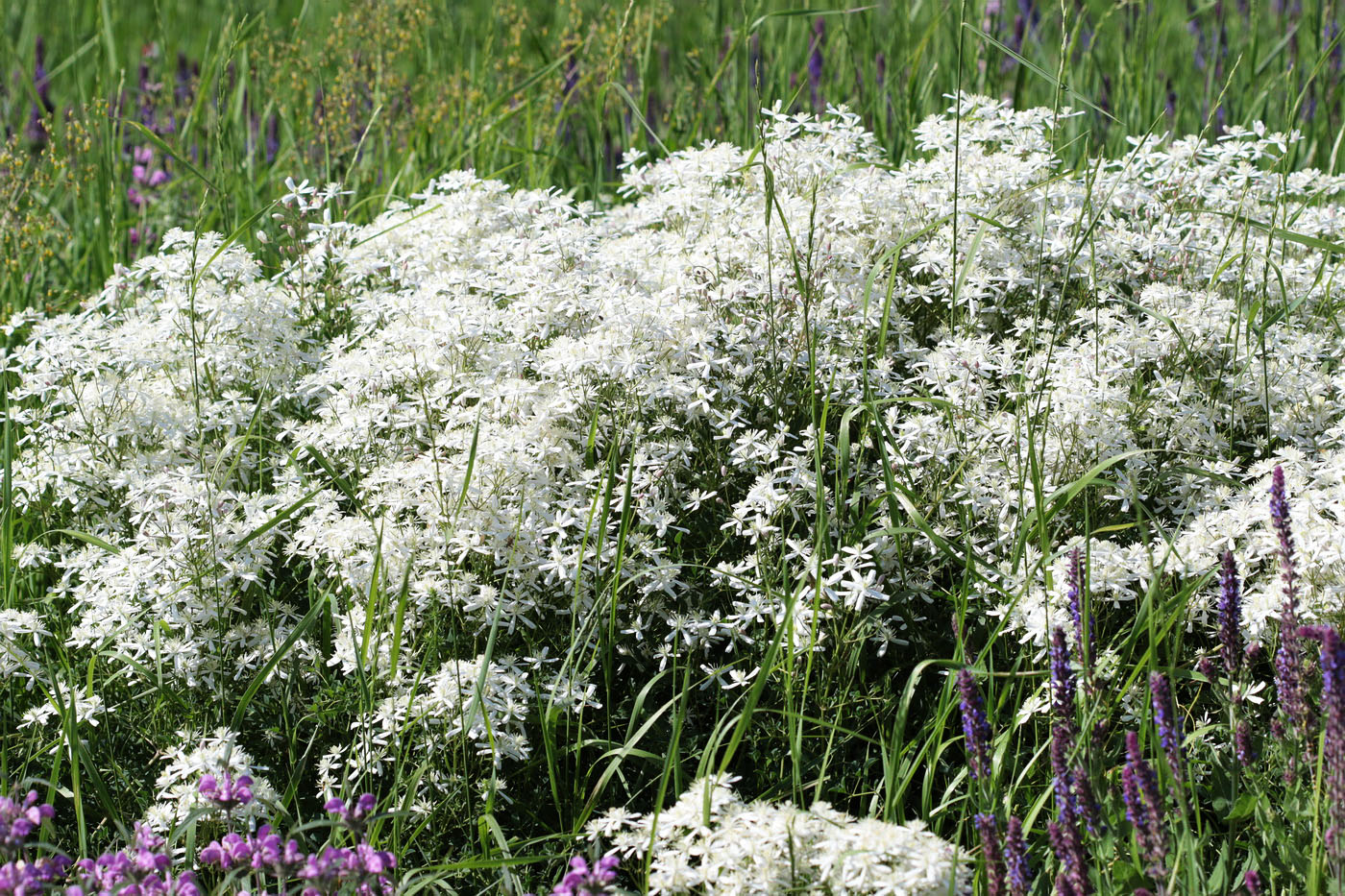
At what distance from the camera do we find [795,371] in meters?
3.56

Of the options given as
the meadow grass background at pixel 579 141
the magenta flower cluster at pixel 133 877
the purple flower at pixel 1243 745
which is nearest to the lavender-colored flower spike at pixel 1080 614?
the meadow grass background at pixel 579 141

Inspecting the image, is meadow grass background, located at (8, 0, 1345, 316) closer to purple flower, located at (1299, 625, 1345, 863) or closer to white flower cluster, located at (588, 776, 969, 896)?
white flower cluster, located at (588, 776, 969, 896)

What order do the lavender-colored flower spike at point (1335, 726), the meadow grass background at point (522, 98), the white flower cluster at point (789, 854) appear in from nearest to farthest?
the lavender-colored flower spike at point (1335, 726) < the white flower cluster at point (789, 854) < the meadow grass background at point (522, 98)

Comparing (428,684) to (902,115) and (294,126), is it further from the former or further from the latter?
(294,126)

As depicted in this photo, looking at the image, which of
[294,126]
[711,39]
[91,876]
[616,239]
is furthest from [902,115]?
[91,876]

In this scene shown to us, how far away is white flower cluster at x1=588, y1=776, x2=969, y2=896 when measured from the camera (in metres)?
2.18

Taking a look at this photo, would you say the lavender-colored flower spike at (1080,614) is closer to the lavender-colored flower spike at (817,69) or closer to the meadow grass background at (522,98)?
the meadow grass background at (522,98)

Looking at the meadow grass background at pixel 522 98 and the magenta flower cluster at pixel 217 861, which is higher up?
the meadow grass background at pixel 522 98

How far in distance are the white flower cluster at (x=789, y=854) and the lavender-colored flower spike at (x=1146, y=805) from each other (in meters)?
0.31

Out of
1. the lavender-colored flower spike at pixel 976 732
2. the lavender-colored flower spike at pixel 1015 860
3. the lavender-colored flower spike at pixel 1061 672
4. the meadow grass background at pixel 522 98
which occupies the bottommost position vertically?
the lavender-colored flower spike at pixel 1015 860

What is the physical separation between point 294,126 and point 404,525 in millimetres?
3848

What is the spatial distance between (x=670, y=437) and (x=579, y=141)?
12.6 ft

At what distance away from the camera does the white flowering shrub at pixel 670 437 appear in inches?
115

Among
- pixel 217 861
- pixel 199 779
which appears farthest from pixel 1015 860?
pixel 199 779
